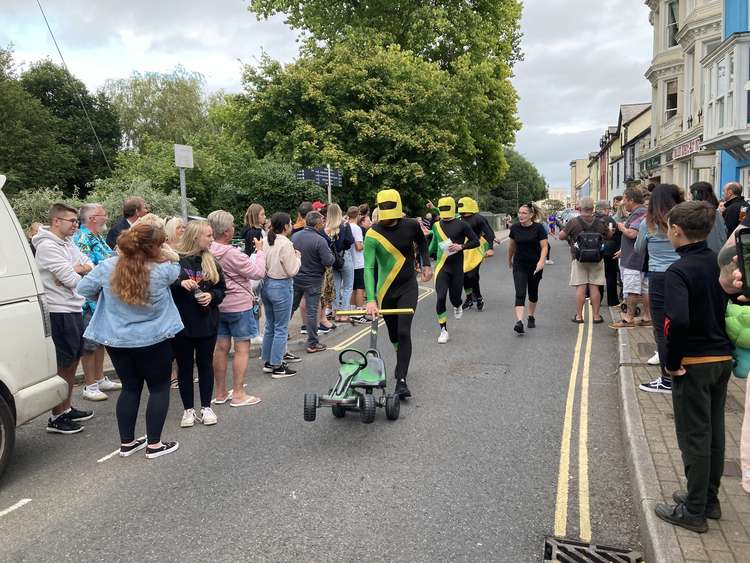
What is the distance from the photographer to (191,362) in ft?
17.7

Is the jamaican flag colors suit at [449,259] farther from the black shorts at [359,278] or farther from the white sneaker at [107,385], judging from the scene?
the white sneaker at [107,385]

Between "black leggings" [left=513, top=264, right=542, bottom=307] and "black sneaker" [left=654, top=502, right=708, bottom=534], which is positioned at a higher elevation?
"black leggings" [left=513, top=264, right=542, bottom=307]

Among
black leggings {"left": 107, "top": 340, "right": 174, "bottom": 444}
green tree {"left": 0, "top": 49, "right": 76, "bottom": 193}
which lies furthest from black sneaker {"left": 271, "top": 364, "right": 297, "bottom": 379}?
green tree {"left": 0, "top": 49, "right": 76, "bottom": 193}

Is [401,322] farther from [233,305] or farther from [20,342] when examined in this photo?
[20,342]

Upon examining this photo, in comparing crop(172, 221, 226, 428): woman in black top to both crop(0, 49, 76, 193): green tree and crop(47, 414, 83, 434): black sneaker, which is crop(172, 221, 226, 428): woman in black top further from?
crop(0, 49, 76, 193): green tree

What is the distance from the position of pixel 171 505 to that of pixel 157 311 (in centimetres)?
144

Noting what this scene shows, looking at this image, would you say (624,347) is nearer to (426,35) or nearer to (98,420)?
(98,420)

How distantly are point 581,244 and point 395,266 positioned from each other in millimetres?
4436

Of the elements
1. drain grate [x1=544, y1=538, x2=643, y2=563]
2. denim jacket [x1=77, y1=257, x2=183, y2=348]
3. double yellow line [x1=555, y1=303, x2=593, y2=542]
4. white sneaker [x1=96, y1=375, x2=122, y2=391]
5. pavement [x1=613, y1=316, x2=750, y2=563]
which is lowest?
drain grate [x1=544, y1=538, x2=643, y2=563]

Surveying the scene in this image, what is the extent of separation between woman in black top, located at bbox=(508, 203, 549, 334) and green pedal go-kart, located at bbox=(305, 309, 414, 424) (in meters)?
4.15

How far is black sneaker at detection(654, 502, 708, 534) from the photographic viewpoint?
129 inches

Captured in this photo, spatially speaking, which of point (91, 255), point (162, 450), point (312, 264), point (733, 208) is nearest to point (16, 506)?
point (162, 450)

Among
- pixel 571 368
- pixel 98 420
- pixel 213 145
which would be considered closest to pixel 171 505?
pixel 98 420

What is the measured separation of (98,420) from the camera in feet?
Result: 18.7
